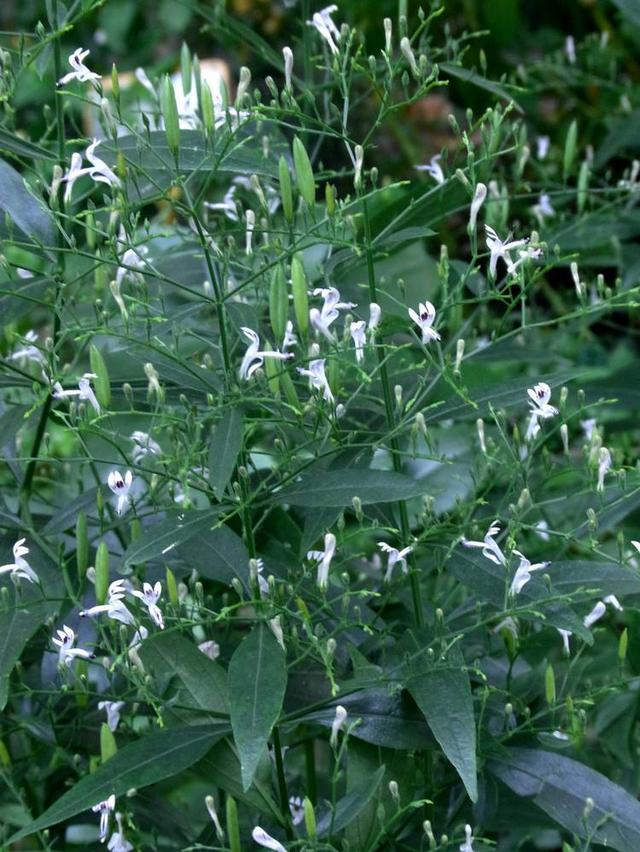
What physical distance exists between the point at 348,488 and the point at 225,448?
0.08 metres

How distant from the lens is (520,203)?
2.30 metres

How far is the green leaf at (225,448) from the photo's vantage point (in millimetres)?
737

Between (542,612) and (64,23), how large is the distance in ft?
1.68

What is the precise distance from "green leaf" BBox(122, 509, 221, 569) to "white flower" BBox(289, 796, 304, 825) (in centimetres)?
26

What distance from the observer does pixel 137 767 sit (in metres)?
0.80

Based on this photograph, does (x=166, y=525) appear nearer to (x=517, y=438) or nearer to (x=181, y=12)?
(x=517, y=438)

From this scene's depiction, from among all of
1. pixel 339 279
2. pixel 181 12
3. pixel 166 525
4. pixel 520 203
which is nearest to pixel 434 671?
pixel 166 525

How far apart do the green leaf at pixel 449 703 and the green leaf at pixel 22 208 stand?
0.39m

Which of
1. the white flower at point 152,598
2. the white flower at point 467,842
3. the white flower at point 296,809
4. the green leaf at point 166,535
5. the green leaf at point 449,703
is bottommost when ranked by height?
the white flower at point 296,809

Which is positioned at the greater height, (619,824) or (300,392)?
(300,392)

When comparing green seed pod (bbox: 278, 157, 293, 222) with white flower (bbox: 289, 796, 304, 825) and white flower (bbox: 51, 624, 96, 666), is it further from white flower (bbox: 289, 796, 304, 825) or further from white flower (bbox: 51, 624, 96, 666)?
white flower (bbox: 289, 796, 304, 825)

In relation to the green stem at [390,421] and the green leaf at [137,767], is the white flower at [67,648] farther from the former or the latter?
the green stem at [390,421]

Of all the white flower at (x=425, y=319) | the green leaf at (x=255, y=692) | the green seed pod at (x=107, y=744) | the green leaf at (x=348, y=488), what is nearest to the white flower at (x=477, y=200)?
the white flower at (x=425, y=319)

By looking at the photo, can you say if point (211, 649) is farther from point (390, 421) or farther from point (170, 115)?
point (170, 115)
